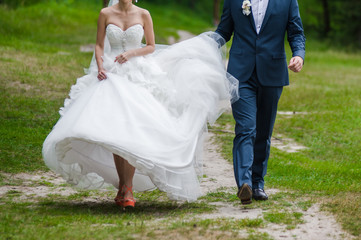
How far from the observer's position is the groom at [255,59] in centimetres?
593

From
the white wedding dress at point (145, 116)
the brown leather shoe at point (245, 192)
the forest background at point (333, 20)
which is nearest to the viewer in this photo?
the white wedding dress at point (145, 116)

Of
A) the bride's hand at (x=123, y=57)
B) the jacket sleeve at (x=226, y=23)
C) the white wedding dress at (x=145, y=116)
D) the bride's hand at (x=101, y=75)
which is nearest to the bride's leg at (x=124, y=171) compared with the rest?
the white wedding dress at (x=145, y=116)

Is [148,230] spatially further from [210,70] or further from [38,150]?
[38,150]

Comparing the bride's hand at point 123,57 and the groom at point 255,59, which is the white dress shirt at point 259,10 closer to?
the groom at point 255,59

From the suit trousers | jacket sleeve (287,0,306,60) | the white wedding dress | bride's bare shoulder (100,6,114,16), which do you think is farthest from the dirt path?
bride's bare shoulder (100,6,114,16)

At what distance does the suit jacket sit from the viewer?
5.99 meters

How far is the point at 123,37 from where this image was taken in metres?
6.14

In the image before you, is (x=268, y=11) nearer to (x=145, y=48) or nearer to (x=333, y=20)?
(x=145, y=48)

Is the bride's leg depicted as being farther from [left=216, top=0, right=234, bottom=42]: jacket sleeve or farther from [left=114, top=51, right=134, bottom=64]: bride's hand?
[left=216, top=0, right=234, bottom=42]: jacket sleeve

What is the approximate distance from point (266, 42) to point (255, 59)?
20 cm

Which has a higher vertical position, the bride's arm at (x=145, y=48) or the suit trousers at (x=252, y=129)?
the bride's arm at (x=145, y=48)

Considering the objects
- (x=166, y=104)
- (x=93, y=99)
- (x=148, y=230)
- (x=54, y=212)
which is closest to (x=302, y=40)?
(x=166, y=104)

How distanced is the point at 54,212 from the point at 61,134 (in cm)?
83

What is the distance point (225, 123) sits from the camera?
12.2 meters
